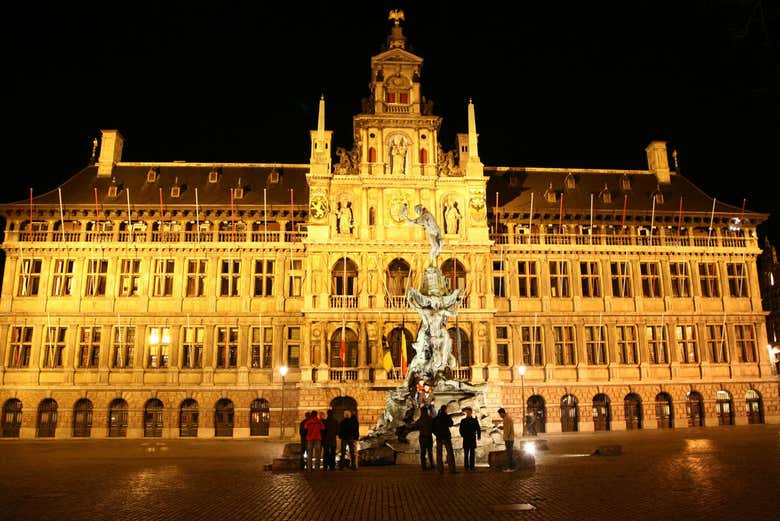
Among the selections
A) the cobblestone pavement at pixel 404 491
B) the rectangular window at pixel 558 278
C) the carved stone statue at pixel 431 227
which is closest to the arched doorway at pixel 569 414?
the rectangular window at pixel 558 278

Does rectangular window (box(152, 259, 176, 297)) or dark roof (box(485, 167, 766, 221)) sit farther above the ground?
dark roof (box(485, 167, 766, 221))

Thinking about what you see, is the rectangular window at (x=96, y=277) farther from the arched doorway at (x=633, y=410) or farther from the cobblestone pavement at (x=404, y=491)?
the arched doorway at (x=633, y=410)

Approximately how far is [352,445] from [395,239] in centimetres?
2273

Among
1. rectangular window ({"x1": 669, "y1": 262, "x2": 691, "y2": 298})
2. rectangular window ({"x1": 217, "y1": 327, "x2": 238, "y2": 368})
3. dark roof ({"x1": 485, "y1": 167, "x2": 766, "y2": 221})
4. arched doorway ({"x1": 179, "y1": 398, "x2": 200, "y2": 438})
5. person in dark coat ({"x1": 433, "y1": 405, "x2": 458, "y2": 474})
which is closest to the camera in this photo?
person in dark coat ({"x1": 433, "y1": 405, "x2": 458, "y2": 474})

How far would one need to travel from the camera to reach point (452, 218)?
39.6 m

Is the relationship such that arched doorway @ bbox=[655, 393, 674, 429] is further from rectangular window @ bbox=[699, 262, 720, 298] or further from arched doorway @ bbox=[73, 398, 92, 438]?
arched doorway @ bbox=[73, 398, 92, 438]

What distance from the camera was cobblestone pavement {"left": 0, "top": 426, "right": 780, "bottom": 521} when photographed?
33.7 ft

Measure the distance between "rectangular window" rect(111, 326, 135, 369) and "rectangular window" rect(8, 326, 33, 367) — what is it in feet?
15.9

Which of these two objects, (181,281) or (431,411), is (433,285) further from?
(181,281)

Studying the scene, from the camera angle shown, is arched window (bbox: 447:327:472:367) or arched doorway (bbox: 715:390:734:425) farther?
arched doorway (bbox: 715:390:734:425)

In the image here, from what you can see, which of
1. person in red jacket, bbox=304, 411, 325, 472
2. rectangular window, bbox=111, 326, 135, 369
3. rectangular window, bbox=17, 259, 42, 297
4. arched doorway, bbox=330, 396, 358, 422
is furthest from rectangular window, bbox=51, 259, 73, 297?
person in red jacket, bbox=304, 411, 325, 472

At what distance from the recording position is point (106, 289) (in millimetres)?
39656

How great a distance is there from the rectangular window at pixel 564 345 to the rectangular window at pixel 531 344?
39.9 inches

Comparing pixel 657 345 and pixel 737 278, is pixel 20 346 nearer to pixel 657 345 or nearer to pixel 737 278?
pixel 657 345
